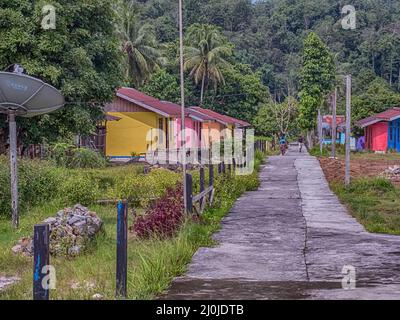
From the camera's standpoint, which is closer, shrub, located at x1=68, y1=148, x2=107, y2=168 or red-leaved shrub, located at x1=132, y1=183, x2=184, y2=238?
red-leaved shrub, located at x1=132, y1=183, x2=184, y2=238

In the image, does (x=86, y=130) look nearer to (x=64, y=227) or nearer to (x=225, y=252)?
(x=64, y=227)

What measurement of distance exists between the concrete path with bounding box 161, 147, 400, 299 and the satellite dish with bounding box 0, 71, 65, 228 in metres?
4.17

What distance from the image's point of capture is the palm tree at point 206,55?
173 ft

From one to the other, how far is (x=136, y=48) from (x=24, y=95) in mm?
35584

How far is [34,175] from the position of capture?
15938 millimetres

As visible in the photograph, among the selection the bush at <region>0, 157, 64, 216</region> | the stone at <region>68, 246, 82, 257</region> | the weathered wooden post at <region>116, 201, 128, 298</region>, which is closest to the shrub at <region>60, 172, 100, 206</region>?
the bush at <region>0, 157, 64, 216</region>

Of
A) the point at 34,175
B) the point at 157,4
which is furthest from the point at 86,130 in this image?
the point at 157,4

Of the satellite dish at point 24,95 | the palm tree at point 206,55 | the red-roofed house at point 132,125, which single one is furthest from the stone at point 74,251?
the palm tree at point 206,55

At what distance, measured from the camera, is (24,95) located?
516 inches

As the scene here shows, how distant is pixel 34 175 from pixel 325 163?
16998 millimetres

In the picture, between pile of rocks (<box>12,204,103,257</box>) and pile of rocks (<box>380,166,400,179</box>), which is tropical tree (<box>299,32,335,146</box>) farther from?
pile of rocks (<box>12,204,103,257</box>)

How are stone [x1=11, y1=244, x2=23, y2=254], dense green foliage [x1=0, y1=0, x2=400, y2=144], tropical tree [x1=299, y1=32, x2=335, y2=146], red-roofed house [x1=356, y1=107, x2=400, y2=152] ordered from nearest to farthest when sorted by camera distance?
1. stone [x1=11, y1=244, x2=23, y2=254]
2. dense green foliage [x1=0, y1=0, x2=400, y2=144]
3. red-roofed house [x1=356, y1=107, x2=400, y2=152]
4. tropical tree [x1=299, y1=32, x2=335, y2=146]

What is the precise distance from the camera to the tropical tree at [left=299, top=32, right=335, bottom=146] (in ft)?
163

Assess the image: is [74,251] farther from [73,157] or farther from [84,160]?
[84,160]
